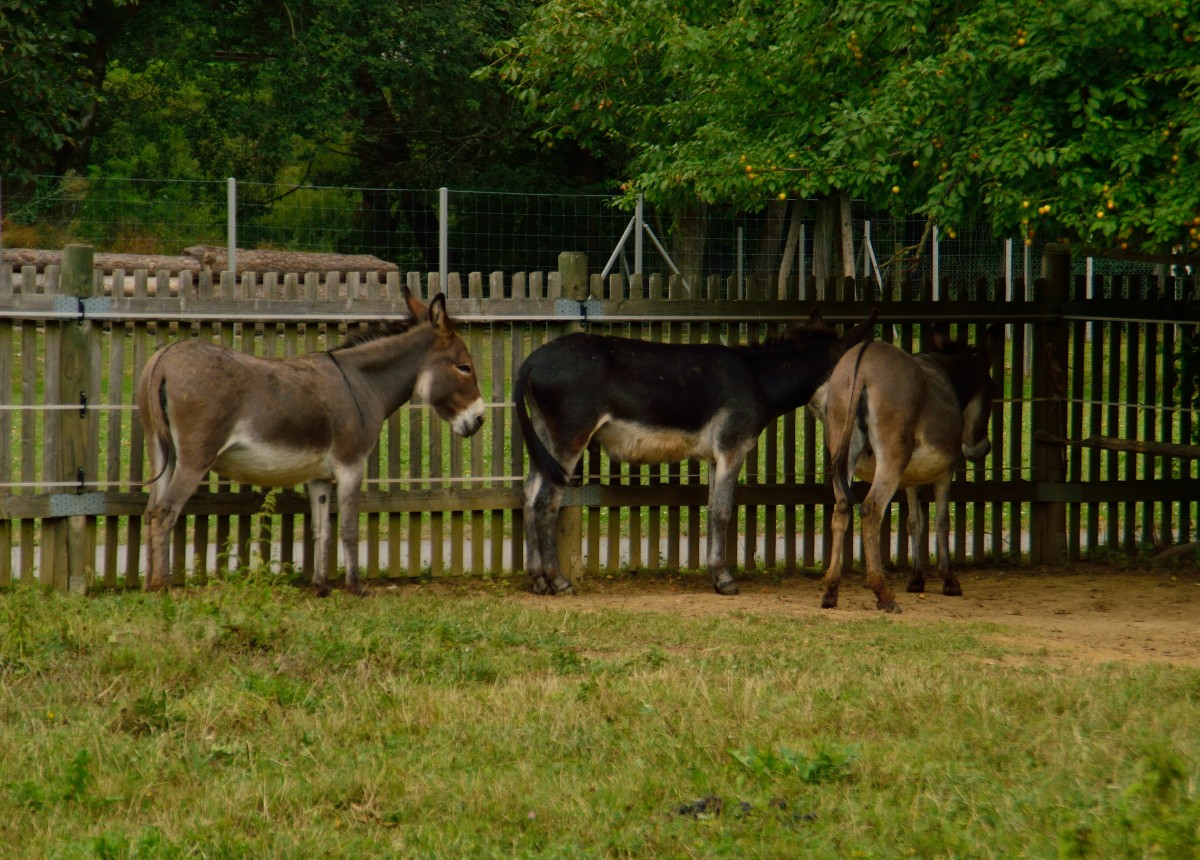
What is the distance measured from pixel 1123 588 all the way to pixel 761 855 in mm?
7027

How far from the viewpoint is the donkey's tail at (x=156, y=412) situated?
8781mm

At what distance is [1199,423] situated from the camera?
12.2 meters

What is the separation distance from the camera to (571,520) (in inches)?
425

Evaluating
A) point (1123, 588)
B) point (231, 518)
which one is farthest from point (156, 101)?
point (1123, 588)

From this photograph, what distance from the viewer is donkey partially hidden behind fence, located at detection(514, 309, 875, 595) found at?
10.2 meters

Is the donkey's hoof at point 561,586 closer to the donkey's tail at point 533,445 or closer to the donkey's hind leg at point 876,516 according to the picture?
the donkey's tail at point 533,445

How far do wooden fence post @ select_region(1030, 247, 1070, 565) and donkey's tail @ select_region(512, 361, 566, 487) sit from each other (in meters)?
4.19

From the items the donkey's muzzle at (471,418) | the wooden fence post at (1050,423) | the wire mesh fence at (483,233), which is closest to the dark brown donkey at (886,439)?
the wooden fence post at (1050,423)

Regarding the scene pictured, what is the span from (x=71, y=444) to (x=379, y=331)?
7.04 ft

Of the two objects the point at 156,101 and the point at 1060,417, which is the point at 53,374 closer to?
the point at 1060,417

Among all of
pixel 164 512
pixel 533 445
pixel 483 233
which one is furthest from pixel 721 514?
pixel 483 233

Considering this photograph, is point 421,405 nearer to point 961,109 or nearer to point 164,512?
point 164,512

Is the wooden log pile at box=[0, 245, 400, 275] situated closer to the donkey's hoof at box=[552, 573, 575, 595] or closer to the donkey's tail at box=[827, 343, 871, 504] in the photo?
the donkey's hoof at box=[552, 573, 575, 595]

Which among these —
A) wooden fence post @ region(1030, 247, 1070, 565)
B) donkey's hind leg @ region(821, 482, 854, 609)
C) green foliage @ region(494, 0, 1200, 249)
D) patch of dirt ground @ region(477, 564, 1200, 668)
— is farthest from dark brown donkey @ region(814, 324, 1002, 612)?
wooden fence post @ region(1030, 247, 1070, 565)
